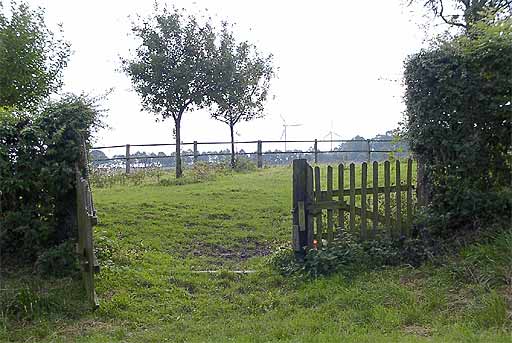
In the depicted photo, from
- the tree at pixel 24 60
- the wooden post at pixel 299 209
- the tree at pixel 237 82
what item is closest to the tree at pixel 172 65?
the tree at pixel 237 82

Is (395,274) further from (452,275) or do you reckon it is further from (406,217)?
(406,217)

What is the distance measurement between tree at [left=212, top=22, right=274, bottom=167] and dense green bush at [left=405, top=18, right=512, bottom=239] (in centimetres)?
1336

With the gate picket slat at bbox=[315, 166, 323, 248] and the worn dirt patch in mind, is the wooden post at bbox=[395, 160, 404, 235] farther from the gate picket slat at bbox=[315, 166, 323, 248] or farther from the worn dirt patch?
the worn dirt patch

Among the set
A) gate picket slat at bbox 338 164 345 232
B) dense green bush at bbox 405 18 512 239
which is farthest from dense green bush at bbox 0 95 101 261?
dense green bush at bbox 405 18 512 239

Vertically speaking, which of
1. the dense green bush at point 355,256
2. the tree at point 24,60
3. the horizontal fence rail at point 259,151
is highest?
the tree at point 24,60

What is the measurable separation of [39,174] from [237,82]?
14.8m

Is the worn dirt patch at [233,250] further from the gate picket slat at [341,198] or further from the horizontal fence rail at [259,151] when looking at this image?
the horizontal fence rail at [259,151]

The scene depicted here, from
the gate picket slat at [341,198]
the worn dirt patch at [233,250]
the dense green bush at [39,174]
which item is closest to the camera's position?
the dense green bush at [39,174]

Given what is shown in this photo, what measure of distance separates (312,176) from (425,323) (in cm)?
264

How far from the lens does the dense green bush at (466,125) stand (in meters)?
6.63

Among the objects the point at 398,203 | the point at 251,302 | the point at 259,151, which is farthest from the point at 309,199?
the point at 259,151

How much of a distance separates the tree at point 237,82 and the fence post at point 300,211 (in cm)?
1317

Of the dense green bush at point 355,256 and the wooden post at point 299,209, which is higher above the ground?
the wooden post at point 299,209

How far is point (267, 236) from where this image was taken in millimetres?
9156
